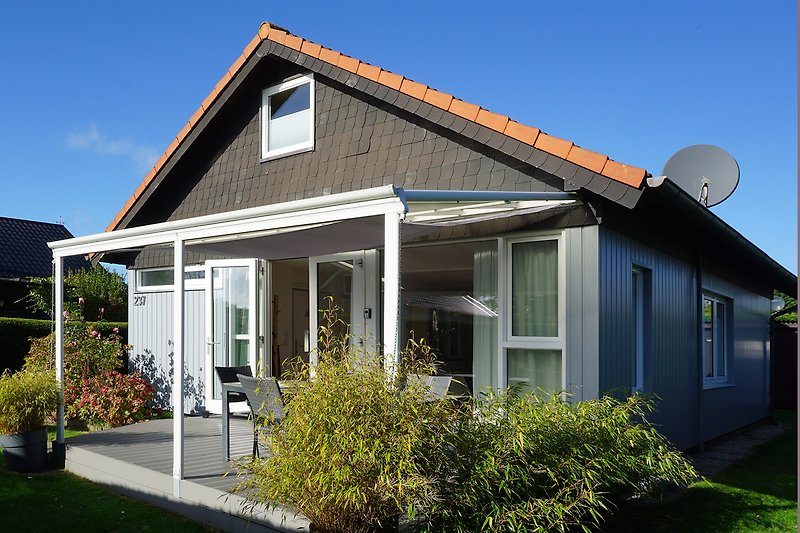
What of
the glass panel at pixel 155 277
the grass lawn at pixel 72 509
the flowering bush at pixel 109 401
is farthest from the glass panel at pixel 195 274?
the grass lawn at pixel 72 509

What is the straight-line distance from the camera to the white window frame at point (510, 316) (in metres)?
7.75

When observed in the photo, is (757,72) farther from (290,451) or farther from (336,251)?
(290,451)

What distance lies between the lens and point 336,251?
955 cm

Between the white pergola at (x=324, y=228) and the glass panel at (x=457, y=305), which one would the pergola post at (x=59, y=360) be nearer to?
the white pergola at (x=324, y=228)

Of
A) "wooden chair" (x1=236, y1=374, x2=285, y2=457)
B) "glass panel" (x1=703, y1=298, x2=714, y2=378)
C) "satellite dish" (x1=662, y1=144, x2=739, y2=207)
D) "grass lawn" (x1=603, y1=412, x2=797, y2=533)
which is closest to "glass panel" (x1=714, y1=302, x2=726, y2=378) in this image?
"glass panel" (x1=703, y1=298, x2=714, y2=378)

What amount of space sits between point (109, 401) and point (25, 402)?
9.36 feet

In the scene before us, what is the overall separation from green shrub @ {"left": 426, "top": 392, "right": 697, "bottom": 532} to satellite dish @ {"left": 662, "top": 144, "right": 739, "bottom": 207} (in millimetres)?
5196

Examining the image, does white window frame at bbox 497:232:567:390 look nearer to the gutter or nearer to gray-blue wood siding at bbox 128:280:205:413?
the gutter

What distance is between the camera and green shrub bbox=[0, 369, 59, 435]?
28.7 ft

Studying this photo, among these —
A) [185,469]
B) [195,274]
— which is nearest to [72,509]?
[185,469]

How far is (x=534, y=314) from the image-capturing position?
8023 millimetres

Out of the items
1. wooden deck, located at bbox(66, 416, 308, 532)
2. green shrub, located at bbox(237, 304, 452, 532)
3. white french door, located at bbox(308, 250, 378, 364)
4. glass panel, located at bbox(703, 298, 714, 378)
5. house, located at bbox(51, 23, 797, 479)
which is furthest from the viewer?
glass panel, located at bbox(703, 298, 714, 378)

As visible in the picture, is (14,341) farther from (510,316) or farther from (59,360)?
(510,316)

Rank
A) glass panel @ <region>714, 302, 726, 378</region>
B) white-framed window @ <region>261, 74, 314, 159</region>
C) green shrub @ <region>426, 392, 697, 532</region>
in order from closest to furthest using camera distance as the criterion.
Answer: green shrub @ <region>426, 392, 697, 532</region> → white-framed window @ <region>261, 74, 314, 159</region> → glass panel @ <region>714, 302, 726, 378</region>
